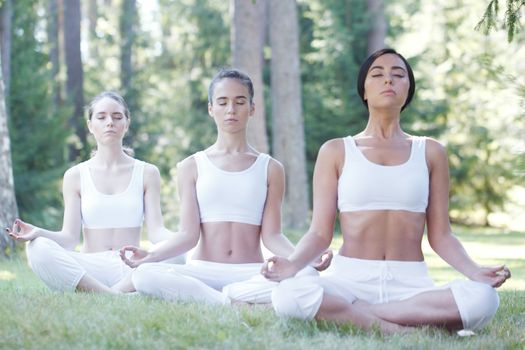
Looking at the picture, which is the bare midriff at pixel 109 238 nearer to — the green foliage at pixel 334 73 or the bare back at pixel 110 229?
the bare back at pixel 110 229

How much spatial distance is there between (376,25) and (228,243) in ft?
55.5

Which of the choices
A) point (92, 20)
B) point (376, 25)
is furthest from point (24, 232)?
point (92, 20)

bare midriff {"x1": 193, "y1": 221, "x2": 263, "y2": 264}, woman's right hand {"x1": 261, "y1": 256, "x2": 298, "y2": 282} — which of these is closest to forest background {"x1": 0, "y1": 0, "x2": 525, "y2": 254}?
bare midriff {"x1": 193, "y1": 221, "x2": 263, "y2": 264}

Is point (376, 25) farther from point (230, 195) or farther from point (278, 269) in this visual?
point (278, 269)

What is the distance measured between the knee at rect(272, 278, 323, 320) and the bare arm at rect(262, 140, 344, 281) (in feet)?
0.25

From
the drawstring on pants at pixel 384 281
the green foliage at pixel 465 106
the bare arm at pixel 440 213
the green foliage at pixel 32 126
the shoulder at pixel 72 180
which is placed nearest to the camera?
the drawstring on pants at pixel 384 281

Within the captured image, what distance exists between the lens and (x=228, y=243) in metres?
5.87

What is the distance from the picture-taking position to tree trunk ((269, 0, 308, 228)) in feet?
52.9

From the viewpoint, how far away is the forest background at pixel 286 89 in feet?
56.0

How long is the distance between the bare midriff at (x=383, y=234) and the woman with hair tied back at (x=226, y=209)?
0.73 m

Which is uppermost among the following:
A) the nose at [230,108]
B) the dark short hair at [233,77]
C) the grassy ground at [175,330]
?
the dark short hair at [233,77]

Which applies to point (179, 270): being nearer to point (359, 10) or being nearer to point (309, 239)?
point (309, 239)

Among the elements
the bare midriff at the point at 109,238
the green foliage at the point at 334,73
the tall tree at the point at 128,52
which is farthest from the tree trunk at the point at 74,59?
the bare midriff at the point at 109,238

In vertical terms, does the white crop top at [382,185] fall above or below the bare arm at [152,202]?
above
